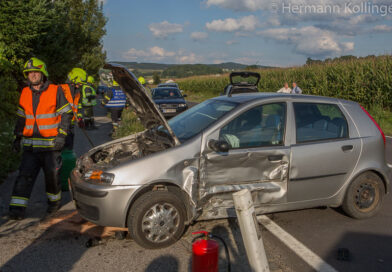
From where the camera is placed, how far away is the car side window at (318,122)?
A: 4695 mm

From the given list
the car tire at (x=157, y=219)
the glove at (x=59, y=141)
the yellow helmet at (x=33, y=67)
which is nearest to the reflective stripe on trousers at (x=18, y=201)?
the glove at (x=59, y=141)

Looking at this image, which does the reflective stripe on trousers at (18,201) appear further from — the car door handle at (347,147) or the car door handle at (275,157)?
the car door handle at (347,147)

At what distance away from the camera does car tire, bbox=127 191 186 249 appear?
3.92 meters

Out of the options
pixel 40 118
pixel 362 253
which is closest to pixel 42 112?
pixel 40 118

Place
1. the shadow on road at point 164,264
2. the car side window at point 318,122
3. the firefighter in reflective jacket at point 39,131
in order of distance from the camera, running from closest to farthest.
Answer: the shadow on road at point 164,264, the car side window at point 318,122, the firefighter in reflective jacket at point 39,131

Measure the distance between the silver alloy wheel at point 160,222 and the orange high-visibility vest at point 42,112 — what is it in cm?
204

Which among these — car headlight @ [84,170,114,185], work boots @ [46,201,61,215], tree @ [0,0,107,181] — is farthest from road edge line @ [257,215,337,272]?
tree @ [0,0,107,181]

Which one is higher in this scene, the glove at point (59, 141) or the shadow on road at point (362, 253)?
the glove at point (59, 141)

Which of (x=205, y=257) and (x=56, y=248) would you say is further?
(x=56, y=248)

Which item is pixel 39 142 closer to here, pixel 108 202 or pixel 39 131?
pixel 39 131

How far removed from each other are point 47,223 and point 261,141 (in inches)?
113

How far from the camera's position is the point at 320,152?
4625 mm

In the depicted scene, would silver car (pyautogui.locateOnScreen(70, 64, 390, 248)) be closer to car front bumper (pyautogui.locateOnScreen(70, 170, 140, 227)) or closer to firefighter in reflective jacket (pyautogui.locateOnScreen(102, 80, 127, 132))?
car front bumper (pyautogui.locateOnScreen(70, 170, 140, 227))

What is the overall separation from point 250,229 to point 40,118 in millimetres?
3416
